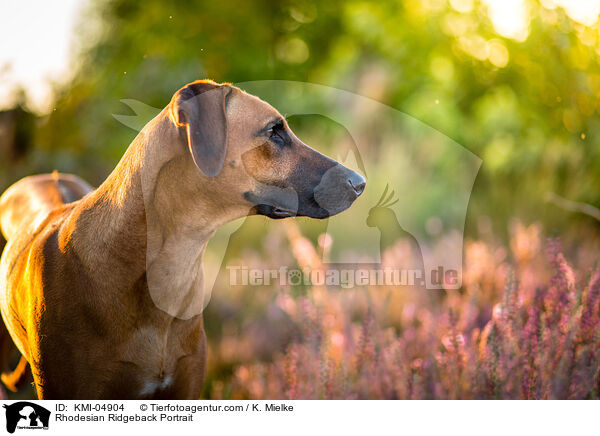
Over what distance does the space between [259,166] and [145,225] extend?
1.80 ft

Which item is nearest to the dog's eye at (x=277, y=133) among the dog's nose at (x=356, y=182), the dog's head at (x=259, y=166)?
the dog's head at (x=259, y=166)

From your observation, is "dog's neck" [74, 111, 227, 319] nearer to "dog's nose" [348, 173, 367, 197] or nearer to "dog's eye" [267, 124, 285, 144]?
"dog's eye" [267, 124, 285, 144]

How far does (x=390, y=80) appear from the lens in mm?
7156

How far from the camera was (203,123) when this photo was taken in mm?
2109

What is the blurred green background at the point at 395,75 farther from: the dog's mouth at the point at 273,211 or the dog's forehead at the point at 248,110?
the dog's mouth at the point at 273,211

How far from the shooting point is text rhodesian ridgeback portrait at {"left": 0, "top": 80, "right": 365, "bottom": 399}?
86.6 inches

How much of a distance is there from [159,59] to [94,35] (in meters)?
1.20

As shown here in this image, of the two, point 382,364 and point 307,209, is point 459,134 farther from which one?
point 307,209

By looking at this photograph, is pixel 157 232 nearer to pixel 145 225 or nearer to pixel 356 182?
pixel 145 225
